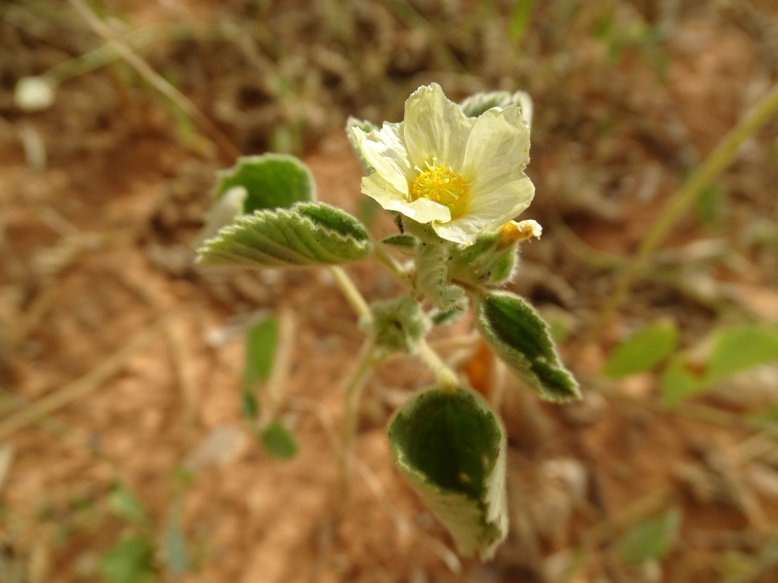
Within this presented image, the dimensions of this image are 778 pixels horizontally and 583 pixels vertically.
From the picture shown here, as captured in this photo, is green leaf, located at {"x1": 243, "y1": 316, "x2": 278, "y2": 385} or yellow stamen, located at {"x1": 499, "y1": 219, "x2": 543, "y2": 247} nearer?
yellow stamen, located at {"x1": 499, "y1": 219, "x2": 543, "y2": 247}

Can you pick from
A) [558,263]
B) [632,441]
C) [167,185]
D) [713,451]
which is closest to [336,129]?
[167,185]

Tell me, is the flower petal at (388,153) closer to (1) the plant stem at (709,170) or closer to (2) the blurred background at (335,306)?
(2) the blurred background at (335,306)

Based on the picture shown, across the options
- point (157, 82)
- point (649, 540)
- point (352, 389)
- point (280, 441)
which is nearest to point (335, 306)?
point (280, 441)

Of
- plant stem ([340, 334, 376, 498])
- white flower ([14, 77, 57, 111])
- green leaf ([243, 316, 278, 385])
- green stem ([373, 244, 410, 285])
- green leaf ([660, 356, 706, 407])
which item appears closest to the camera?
green stem ([373, 244, 410, 285])

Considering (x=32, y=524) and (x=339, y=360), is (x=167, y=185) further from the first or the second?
(x=32, y=524)

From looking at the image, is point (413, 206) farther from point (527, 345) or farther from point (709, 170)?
point (709, 170)

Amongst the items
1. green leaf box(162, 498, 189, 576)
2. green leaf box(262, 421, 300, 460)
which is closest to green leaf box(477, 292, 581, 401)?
green leaf box(262, 421, 300, 460)

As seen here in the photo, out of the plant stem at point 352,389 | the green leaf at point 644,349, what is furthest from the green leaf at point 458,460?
the green leaf at point 644,349

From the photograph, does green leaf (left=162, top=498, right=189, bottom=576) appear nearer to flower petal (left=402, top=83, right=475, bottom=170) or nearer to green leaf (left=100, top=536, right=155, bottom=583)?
green leaf (left=100, top=536, right=155, bottom=583)
